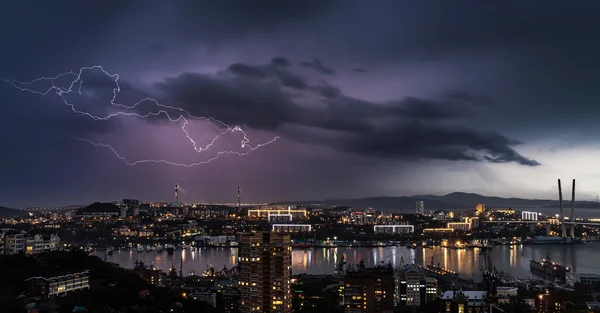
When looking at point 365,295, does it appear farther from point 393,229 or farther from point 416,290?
point 393,229

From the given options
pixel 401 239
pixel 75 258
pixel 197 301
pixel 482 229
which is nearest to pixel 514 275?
pixel 197 301

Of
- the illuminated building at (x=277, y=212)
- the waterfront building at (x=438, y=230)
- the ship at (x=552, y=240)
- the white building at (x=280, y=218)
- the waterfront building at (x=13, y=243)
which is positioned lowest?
the ship at (x=552, y=240)

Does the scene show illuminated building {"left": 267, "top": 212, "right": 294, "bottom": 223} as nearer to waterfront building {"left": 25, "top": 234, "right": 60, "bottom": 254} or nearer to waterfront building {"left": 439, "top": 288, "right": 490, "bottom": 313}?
waterfront building {"left": 25, "top": 234, "right": 60, "bottom": 254}

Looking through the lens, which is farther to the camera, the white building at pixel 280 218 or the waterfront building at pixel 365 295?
Result: the white building at pixel 280 218

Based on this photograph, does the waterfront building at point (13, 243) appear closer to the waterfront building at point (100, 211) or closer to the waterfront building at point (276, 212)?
the waterfront building at point (100, 211)

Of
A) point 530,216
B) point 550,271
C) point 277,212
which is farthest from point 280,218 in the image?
point 550,271

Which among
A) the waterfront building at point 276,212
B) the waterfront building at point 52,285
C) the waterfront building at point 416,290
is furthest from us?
the waterfront building at point 276,212

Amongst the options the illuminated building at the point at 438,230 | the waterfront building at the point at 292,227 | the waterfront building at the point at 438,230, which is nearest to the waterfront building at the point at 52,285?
the waterfront building at the point at 292,227
